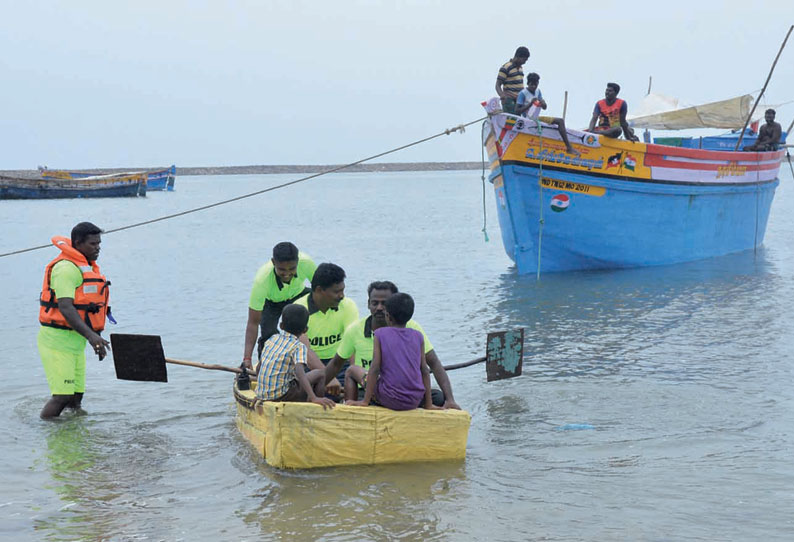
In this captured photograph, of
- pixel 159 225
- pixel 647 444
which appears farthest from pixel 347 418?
pixel 159 225

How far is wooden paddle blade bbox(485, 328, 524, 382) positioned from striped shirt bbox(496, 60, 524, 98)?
786 centimetres

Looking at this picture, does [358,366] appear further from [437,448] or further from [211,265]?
[211,265]

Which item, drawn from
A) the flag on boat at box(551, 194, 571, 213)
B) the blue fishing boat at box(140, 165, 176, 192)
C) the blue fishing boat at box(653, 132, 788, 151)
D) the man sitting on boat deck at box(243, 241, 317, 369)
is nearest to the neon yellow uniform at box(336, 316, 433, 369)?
the man sitting on boat deck at box(243, 241, 317, 369)

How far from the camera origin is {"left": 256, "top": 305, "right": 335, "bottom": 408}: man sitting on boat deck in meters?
6.13

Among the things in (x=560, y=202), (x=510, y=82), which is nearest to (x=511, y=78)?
(x=510, y=82)

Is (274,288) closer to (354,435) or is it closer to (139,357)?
(139,357)

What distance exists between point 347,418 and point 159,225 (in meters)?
36.5

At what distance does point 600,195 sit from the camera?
634 inches

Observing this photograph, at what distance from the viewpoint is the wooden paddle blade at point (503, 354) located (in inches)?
311

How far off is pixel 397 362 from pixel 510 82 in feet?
32.6

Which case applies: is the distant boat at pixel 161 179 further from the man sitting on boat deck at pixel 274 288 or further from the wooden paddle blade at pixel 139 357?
the man sitting on boat deck at pixel 274 288

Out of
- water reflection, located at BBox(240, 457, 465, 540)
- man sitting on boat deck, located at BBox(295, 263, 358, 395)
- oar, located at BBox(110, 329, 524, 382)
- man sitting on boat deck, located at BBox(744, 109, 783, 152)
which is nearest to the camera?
water reflection, located at BBox(240, 457, 465, 540)

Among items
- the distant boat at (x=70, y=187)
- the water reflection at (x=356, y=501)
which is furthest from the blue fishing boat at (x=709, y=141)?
the distant boat at (x=70, y=187)

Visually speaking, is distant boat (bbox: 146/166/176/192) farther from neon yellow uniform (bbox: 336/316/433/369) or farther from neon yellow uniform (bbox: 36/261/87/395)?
neon yellow uniform (bbox: 336/316/433/369)
